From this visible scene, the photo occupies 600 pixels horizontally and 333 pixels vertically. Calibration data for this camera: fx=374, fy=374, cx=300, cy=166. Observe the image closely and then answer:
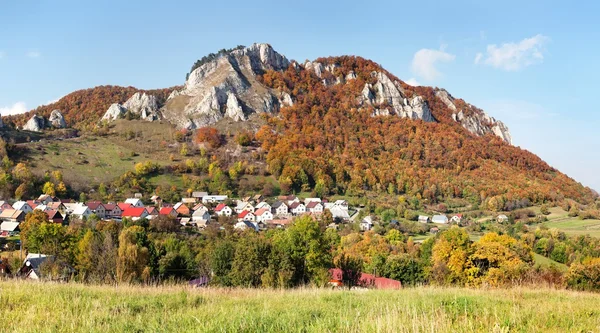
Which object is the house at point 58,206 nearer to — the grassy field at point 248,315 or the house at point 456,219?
the grassy field at point 248,315

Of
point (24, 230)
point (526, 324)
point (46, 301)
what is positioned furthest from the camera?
point (24, 230)

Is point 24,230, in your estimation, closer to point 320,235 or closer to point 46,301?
point 320,235

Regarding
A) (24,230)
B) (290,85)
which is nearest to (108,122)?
(290,85)

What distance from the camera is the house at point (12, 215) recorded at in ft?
156

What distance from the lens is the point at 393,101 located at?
523 ft

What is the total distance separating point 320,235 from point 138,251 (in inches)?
525

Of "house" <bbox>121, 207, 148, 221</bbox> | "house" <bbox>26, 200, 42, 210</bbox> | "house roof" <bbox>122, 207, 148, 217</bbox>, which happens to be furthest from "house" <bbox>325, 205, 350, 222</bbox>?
"house" <bbox>26, 200, 42, 210</bbox>

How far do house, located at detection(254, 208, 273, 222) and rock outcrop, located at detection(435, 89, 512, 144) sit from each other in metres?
132

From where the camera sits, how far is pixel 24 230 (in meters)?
36.8

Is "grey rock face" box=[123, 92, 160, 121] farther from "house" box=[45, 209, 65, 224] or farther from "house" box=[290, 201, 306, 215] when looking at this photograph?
"house" box=[45, 209, 65, 224]

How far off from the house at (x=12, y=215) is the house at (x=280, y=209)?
3890 cm

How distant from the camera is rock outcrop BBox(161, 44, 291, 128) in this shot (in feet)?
399

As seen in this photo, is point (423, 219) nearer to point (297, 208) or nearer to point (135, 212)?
point (297, 208)

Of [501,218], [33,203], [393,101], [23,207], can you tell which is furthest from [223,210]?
[393,101]
